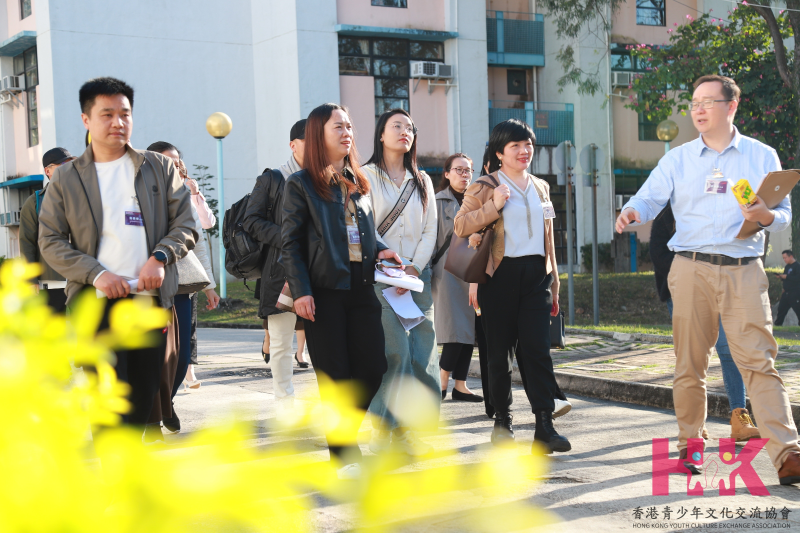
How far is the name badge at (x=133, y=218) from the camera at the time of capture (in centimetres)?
402

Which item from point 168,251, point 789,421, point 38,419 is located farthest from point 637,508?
point 38,419

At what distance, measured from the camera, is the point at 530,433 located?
5781 mm

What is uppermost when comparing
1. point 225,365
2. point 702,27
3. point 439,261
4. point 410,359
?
point 702,27

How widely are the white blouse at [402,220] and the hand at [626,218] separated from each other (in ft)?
4.36

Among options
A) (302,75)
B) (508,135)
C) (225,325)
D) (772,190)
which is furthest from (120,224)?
(302,75)

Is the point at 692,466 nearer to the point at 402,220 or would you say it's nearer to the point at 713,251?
the point at 713,251

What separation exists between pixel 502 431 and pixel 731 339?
151 cm

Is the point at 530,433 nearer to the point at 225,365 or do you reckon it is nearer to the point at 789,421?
the point at 789,421

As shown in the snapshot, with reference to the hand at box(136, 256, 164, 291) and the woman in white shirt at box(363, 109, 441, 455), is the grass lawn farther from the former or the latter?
the hand at box(136, 256, 164, 291)

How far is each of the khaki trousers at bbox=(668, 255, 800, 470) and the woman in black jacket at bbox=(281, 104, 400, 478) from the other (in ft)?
5.56

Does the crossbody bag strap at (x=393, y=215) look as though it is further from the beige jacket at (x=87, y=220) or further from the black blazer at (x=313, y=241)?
the beige jacket at (x=87, y=220)

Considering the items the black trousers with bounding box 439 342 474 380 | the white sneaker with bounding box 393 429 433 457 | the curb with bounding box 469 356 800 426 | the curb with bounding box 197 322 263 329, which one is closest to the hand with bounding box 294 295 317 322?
the white sneaker with bounding box 393 429 433 457

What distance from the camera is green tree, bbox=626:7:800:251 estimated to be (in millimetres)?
21250

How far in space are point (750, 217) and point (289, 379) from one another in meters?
3.46
